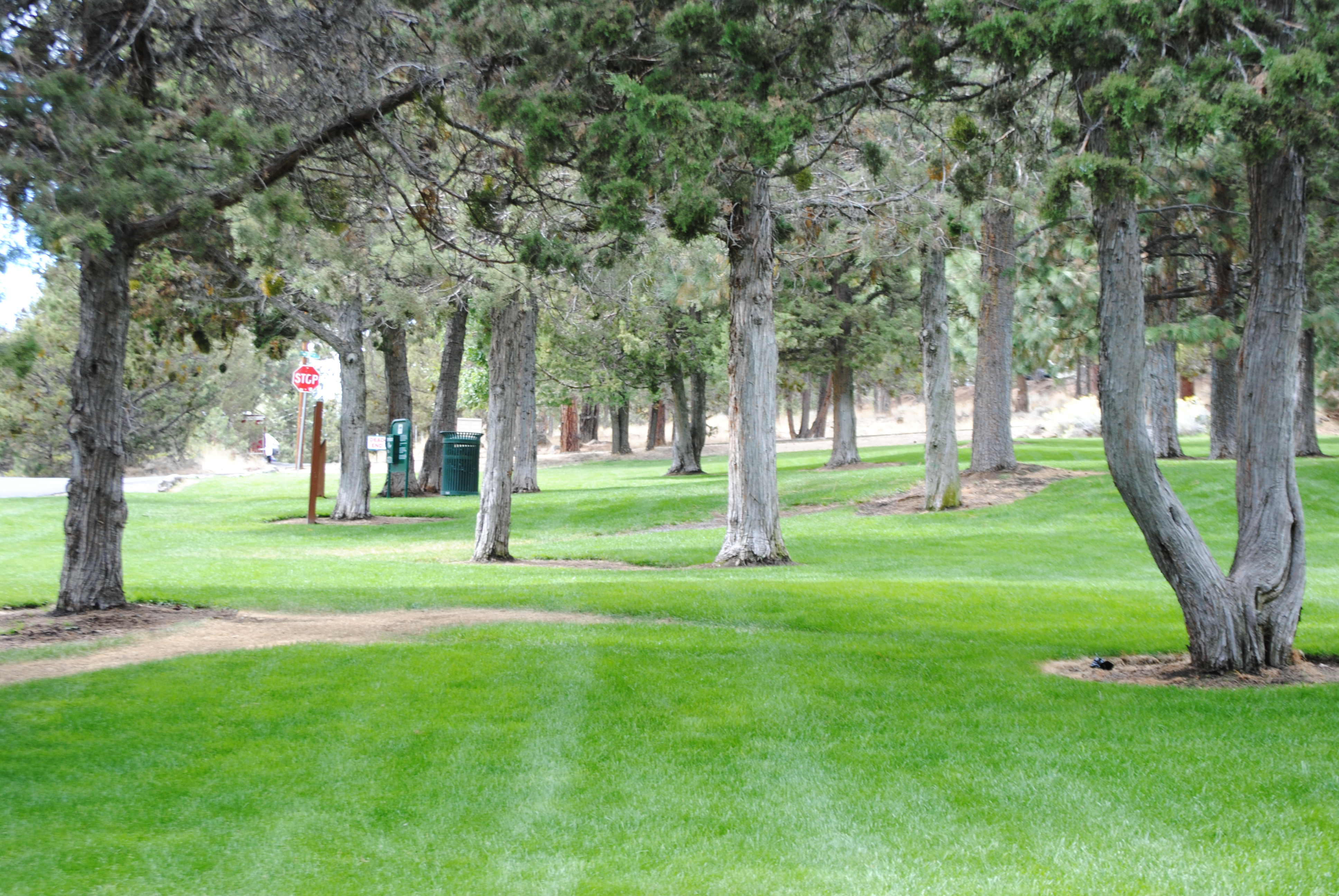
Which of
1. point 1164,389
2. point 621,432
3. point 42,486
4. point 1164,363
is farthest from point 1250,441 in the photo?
point 621,432

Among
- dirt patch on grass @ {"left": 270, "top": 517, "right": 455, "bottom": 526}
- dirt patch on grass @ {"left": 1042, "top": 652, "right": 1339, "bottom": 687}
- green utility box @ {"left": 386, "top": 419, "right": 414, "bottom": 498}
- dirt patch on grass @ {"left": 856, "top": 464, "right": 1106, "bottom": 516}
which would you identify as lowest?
dirt patch on grass @ {"left": 270, "top": 517, "right": 455, "bottom": 526}

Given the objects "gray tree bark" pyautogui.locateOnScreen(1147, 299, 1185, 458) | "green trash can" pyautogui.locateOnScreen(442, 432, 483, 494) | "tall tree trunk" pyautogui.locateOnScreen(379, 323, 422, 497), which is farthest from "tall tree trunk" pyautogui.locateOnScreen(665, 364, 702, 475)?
"gray tree bark" pyautogui.locateOnScreen(1147, 299, 1185, 458)

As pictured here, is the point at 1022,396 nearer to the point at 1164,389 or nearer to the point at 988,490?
the point at 1164,389

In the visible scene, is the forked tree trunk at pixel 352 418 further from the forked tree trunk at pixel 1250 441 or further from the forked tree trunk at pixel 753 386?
the forked tree trunk at pixel 1250 441

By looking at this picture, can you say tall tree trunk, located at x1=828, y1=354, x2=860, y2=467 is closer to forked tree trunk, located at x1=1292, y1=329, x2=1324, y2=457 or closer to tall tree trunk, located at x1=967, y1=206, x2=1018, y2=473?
tall tree trunk, located at x1=967, y1=206, x2=1018, y2=473

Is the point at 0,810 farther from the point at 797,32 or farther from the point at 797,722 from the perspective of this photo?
the point at 797,32

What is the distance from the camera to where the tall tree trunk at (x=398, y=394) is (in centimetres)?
2998

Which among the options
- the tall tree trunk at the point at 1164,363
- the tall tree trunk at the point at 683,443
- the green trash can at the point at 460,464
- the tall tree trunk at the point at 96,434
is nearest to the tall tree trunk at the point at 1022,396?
the tall tree trunk at the point at 683,443

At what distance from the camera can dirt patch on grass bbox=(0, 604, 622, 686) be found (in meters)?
9.18

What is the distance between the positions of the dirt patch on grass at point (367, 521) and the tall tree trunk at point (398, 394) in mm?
4375

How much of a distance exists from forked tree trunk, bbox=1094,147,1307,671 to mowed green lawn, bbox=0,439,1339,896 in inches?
27.6

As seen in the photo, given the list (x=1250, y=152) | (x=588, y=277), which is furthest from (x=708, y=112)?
(x=588, y=277)

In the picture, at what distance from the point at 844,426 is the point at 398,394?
41.1ft

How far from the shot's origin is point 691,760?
6453 millimetres
